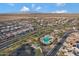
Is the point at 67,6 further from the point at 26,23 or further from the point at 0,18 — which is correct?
the point at 0,18

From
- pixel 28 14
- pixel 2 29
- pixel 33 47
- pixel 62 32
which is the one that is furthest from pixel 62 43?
pixel 2 29

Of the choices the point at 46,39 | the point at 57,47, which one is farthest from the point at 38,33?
the point at 57,47

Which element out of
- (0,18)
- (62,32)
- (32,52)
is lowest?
(32,52)

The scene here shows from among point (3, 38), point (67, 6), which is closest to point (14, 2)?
point (3, 38)

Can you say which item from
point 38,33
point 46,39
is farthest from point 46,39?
point 38,33

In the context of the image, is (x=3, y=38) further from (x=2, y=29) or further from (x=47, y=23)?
(x=47, y=23)

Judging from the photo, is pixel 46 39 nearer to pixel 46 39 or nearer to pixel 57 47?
pixel 46 39

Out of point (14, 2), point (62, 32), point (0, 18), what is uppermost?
point (14, 2)

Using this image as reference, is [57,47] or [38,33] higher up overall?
[38,33]

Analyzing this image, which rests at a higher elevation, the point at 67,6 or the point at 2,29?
the point at 67,6
